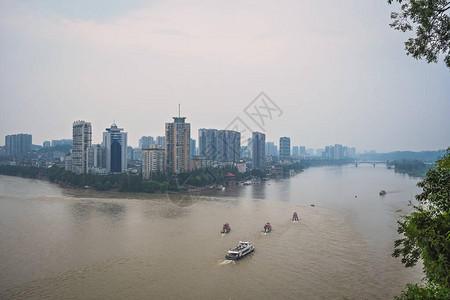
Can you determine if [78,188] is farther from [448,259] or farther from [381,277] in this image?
[448,259]

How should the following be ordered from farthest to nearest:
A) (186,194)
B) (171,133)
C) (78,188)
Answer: (171,133), (78,188), (186,194)

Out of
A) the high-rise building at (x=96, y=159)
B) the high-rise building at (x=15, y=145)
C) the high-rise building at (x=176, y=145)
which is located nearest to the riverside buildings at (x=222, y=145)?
the high-rise building at (x=96, y=159)

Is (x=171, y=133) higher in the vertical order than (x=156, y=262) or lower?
higher

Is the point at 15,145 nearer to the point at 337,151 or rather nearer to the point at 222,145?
the point at 222,145

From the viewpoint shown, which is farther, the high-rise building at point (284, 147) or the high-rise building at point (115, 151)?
the high-rise building at point (284, 147)

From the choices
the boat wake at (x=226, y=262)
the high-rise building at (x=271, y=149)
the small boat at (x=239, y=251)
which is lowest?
the boat wake at (x=226, y=262)

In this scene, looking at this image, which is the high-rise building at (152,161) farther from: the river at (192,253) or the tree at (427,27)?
the tree at (427,27)

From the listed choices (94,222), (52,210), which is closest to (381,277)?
(94,222)
